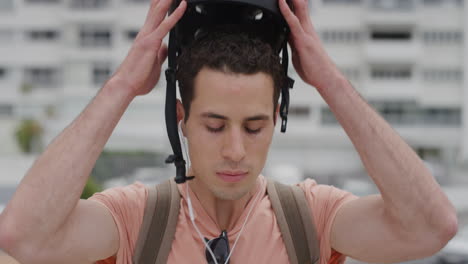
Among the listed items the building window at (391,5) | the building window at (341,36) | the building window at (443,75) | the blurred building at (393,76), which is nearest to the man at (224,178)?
the blurred building at (393,76)

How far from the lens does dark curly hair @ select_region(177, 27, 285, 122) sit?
1.84 m

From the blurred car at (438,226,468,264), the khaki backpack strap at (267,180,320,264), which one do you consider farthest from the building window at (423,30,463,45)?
the khaki backpack strap at (267,180,320,264)

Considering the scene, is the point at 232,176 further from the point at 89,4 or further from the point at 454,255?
the point at 89,4

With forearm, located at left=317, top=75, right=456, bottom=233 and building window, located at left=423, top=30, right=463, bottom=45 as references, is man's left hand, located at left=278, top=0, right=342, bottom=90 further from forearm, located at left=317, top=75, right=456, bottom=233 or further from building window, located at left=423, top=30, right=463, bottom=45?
building window, located at left=423, top=30, right=463, bottom=45

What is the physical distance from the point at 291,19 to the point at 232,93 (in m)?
0.30

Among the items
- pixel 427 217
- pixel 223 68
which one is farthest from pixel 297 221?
pixel 223 68

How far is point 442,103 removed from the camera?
27.5 metres

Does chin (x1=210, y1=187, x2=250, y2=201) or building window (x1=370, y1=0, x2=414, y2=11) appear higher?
building window (x1=370, y1=0, x2=414, y2=11)

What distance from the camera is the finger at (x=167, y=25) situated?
5.84 feet

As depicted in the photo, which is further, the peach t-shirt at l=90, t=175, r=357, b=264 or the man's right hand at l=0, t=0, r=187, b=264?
the peach t-shirt at l=90, t=175, r=357, b=264

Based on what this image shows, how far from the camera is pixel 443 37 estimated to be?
89.7ft

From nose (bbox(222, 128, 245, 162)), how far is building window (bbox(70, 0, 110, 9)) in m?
27.7

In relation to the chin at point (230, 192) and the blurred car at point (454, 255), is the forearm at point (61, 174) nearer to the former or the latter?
the chin at point (230, 192)

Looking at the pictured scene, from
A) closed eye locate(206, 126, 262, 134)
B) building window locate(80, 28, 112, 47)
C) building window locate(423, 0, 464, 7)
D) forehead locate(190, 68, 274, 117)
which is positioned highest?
building window locate(423, 0, 464, 7)
